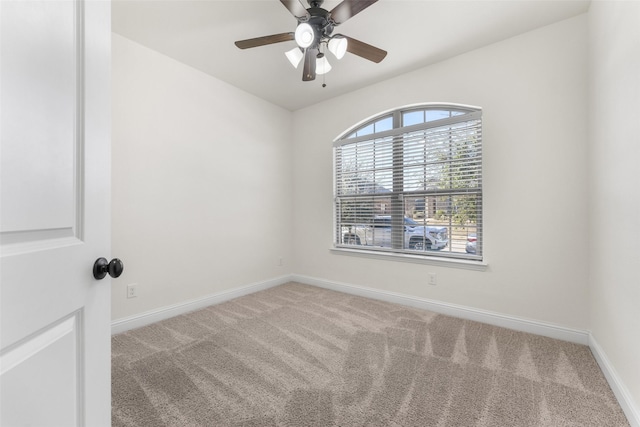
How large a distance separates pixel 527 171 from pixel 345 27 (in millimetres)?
2049

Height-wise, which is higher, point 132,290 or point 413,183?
point 413,183

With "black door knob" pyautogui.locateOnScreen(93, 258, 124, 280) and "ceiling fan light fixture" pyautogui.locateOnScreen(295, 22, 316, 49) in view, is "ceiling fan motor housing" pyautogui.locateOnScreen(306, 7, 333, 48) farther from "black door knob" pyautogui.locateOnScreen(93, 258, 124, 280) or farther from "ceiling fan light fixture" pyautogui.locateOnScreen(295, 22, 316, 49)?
"black door knob" pyautogui.locateOnScreen(93, 258, 124, 280)

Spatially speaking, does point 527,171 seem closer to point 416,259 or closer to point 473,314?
point 416,259

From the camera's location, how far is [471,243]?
2.72 meters

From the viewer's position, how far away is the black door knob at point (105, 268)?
727 mm

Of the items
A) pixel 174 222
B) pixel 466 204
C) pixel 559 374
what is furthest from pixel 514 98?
pixel 174 222

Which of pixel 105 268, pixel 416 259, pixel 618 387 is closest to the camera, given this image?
pixel 105 268

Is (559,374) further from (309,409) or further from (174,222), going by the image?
(174,222)

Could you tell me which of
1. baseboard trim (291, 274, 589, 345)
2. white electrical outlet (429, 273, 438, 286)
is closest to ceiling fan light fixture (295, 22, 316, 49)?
white electrical outlet (429, 273, 438, 286)

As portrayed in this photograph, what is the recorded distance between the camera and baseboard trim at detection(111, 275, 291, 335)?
240 cm

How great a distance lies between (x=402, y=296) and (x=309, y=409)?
74.7 inches

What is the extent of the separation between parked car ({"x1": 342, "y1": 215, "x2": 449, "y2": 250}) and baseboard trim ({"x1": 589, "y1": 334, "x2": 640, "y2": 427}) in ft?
4.42

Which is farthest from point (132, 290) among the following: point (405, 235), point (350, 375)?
point (405, 235)

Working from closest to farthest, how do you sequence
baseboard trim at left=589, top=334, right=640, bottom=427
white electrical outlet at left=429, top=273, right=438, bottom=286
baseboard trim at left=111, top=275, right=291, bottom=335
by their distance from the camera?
1. baseboard trim at left=589, top=334, right=640, bottom=427
2. baseboard trim at left=111, top=275, right=291, bottom=335
3. white electrical outlet at left=429, top=273, right=438, bottom=286
